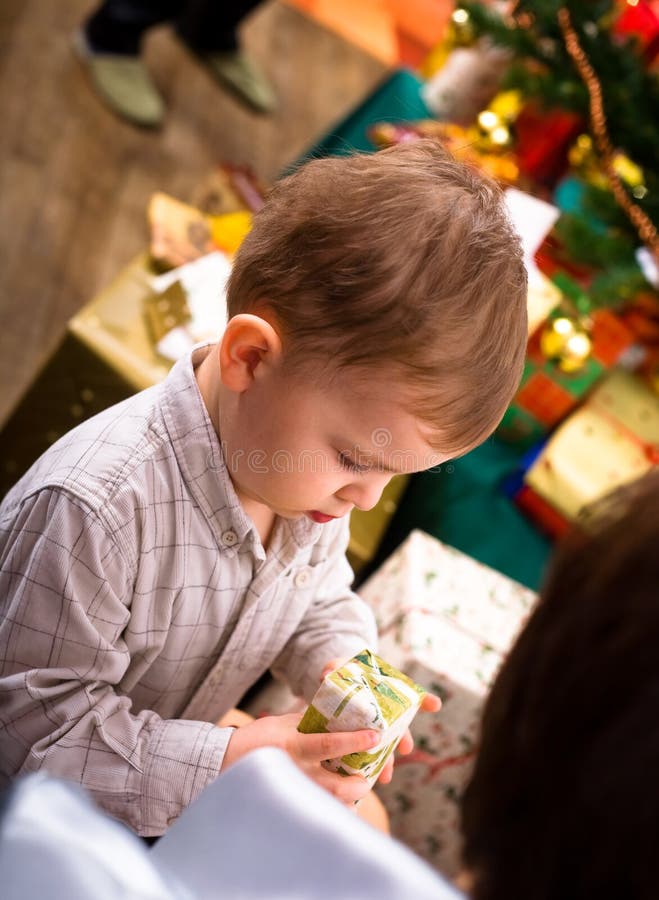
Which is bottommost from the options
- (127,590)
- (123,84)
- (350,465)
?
(123,84)

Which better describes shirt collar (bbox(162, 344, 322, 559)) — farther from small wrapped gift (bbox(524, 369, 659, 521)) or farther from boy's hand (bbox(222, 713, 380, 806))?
small wrapped gift (bbox(524, 369, 659, 521))

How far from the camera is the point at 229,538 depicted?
91 cm

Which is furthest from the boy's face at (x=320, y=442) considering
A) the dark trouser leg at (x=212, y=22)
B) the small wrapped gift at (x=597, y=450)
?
the dark trouser leg at (x=212, y=22)

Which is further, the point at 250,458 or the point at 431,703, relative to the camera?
the point at 431,703

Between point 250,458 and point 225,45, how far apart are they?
2.74m

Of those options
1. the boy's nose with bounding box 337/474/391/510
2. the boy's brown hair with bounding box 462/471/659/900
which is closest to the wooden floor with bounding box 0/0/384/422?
the boy's nose with bounding box 337/474/391/510

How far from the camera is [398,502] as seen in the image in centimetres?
171

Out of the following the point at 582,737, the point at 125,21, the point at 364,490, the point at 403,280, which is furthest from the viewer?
the point at 125,21

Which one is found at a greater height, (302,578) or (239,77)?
(302,578)

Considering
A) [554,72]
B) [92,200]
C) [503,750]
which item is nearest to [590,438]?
[554,72]

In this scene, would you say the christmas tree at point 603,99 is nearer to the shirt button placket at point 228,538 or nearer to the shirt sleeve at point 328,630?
the shirt sleeve at point 328,630

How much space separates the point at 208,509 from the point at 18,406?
73 centimetres

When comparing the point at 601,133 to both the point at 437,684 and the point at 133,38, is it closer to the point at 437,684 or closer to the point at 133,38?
the point at 437,684

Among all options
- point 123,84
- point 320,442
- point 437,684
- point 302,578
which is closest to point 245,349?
point 320,442
